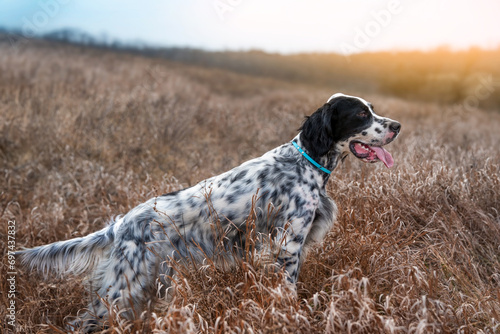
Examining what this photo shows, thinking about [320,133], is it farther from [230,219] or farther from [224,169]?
[224,169]

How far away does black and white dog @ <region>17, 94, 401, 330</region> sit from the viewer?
252 centimetres

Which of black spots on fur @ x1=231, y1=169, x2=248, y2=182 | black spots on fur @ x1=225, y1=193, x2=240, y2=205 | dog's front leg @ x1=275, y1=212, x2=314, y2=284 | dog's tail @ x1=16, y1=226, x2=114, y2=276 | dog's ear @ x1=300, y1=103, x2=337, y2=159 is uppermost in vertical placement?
dog's ear @ x1=300, y1=103, x2=337, y2=159

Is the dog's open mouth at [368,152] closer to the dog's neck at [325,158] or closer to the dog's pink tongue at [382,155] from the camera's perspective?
the dog's pink tongue at [382,155]

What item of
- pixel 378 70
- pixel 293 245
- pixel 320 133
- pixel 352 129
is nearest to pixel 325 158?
pixel 320 133

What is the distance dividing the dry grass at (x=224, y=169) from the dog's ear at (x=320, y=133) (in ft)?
2.26

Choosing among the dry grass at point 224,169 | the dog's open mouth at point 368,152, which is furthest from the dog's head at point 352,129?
the dry grass at point 224,169

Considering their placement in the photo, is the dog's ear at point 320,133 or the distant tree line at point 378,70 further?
the distant tree line at point 378,70

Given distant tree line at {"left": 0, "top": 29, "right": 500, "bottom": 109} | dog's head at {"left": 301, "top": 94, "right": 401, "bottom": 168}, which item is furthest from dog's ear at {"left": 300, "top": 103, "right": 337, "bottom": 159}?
distant tree line at {"left": 0, "top": 29, "right": 500, "bottom": 109}

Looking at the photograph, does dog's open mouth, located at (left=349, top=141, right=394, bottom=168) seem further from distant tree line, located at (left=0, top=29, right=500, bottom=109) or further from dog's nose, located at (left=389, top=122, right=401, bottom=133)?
distant tree line, located at (left=0, top=29, right=500, bottom=109)

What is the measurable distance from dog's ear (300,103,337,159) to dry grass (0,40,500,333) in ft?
2.26

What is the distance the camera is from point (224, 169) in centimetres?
542

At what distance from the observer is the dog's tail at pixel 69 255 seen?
2.62 m

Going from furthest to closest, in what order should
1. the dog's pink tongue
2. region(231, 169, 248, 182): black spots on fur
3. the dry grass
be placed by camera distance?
the dog's pink tongue, region(231, 169, 248, 182): black spots on fur, the dry grass

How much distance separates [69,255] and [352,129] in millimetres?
2112
